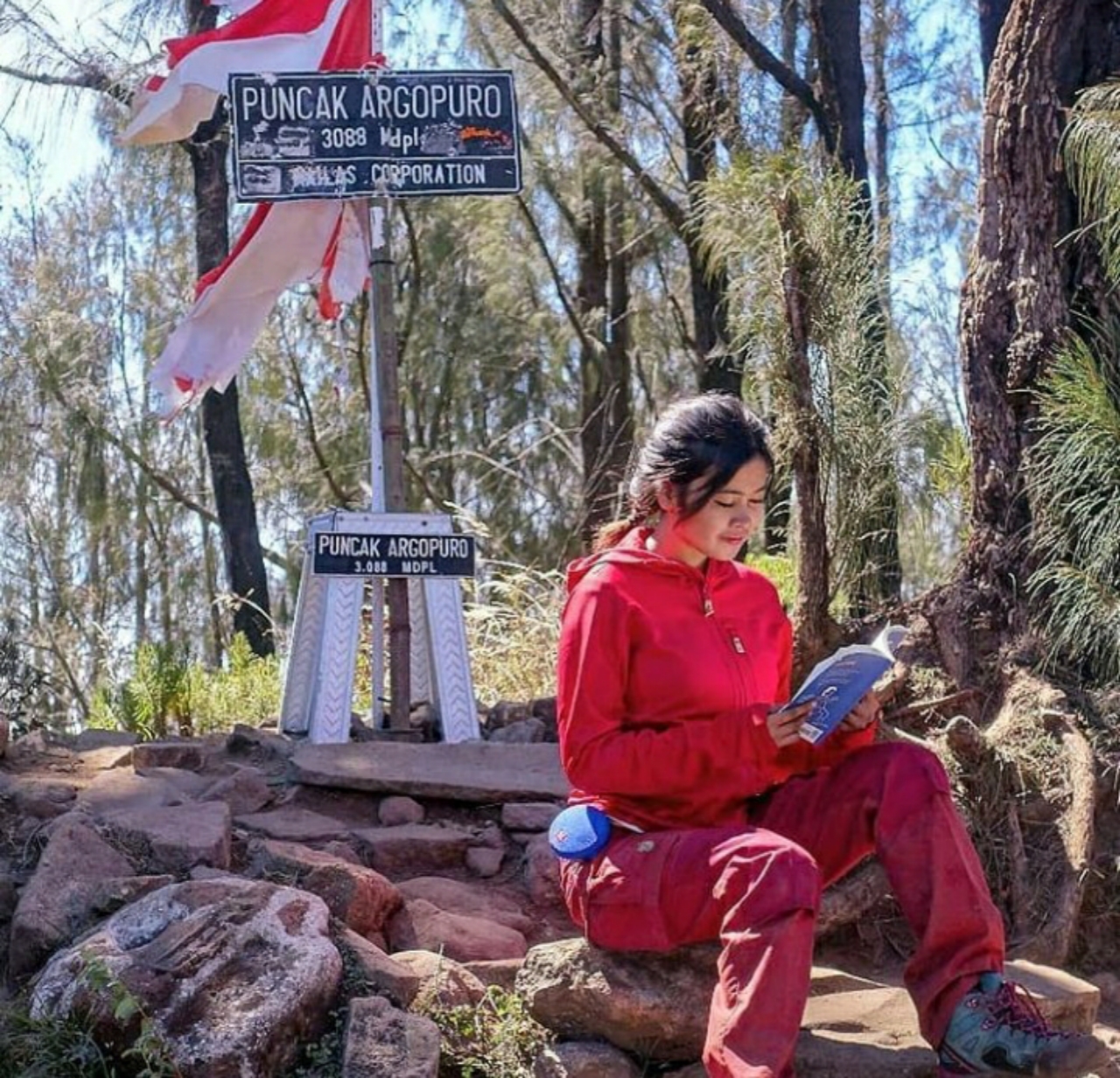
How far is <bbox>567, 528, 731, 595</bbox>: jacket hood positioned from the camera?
335 centimetres

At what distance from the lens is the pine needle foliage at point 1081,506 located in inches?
185

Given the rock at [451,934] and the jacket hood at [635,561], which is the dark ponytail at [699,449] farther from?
the rock at [451,934]

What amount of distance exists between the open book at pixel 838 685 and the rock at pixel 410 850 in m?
1.82

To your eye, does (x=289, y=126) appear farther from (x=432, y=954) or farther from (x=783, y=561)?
(x=432, y=954)

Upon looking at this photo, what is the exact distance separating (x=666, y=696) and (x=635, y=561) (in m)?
0.26

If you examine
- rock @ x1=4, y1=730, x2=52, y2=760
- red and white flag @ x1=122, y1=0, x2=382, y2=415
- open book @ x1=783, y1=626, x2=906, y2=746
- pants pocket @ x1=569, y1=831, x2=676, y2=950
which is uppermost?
red and white flag @ x1=122, y1=0, x2=382, y2=415

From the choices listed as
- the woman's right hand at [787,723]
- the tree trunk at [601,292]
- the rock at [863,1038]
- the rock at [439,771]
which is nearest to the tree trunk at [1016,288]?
the rock at [439,771]

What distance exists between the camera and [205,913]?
3.38 meters

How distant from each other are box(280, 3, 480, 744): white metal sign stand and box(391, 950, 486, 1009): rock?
216 centimetres

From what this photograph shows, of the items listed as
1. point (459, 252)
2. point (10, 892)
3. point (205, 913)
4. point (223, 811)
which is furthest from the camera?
point (459, 252)

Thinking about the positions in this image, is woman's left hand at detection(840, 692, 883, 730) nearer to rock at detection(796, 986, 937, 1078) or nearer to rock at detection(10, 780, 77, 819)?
rock at detection(796, 986, 937, 1078)

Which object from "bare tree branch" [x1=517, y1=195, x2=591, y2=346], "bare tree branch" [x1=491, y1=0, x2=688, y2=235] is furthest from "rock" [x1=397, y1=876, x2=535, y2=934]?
"bare tree branch" [x1=517, y1=195, x2=591, y2=346]

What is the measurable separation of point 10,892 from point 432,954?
3.26ft

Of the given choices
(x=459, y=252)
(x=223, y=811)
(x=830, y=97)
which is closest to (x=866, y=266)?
(x=223, y=811)
